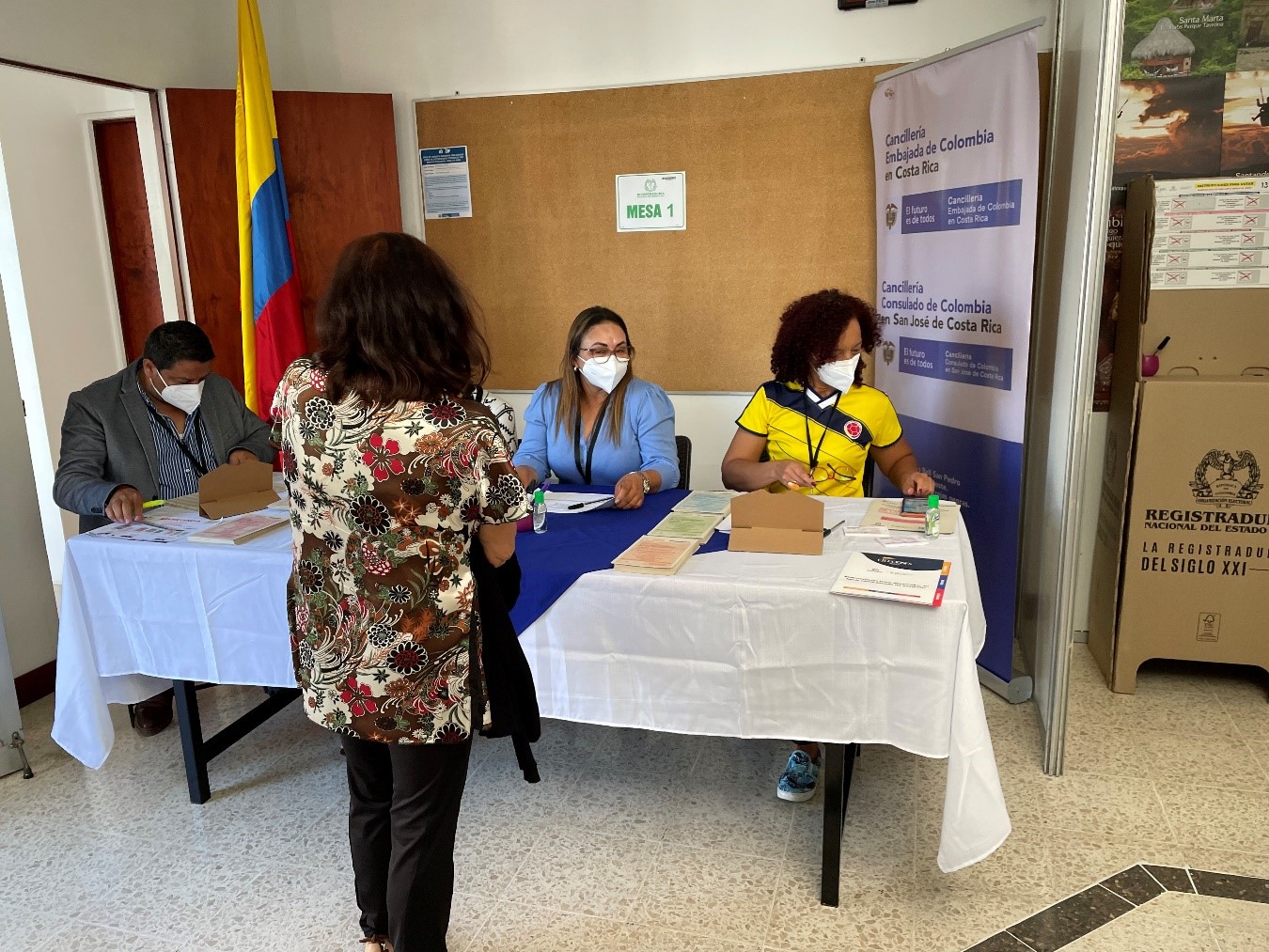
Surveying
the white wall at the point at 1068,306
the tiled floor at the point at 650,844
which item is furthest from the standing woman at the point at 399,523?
the white wall at the point at 1068,306

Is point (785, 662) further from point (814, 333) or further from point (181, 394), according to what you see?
point (181, 394)

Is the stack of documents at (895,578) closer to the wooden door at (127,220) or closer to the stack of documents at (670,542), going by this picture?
the stack of documents at (670,542)

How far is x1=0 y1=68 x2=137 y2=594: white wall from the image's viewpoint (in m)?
4.09

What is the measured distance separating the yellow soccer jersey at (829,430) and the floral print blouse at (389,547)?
1363mm

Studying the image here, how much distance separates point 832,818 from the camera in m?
1.94

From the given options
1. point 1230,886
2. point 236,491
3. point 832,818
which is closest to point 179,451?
point 236,491

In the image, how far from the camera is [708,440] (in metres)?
3.81

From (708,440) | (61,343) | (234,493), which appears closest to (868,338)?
(708,440)

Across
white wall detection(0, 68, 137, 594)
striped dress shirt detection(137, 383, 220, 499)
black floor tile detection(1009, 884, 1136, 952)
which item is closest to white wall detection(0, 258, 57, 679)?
striped dress shirt detection(137, 383, 220, 499)

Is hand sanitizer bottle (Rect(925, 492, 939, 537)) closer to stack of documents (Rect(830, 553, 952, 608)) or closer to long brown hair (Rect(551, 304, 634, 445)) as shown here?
stack of documents (Rect(830, 553, 952, 608))

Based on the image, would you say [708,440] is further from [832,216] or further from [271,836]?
[271,836]

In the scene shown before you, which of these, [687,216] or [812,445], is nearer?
[812,445]

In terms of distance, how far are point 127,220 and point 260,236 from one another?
1347mm

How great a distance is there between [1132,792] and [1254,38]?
7.82 ft
